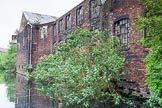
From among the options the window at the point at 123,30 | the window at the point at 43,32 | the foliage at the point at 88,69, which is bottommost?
the foliage at the point at 88,69

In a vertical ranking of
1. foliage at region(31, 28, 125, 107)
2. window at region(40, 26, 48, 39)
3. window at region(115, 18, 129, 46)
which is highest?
window at region(40, 26, 48, 39)

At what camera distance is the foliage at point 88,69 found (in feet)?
40.0

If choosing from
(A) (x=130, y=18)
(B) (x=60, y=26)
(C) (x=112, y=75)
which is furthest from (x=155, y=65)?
(B) (x=60, y=26)

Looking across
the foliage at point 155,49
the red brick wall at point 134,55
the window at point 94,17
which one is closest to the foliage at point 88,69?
the red brick wall at point 134,55

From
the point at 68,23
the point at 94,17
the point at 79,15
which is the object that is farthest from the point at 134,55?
the point at 68,23

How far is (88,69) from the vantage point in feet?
40.8

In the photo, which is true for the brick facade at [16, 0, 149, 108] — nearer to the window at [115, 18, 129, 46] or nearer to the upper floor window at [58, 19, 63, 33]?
the window at [115, 18, 129, 46]

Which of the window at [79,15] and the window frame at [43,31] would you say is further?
the window frame at [43,31]

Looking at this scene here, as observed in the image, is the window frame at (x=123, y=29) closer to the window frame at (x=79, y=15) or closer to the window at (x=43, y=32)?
the window frame at (x=79, y=15)

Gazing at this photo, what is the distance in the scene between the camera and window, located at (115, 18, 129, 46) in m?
15.2

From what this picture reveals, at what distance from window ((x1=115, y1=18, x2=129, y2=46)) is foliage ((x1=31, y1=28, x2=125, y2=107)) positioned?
3.84 feet

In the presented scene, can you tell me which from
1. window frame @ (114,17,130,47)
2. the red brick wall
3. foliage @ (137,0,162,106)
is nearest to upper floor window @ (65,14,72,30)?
window frame @ (114,17,130,47)

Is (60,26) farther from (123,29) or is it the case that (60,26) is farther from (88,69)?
(88,69)

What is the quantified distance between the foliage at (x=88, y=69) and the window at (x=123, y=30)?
1172 millimetres
